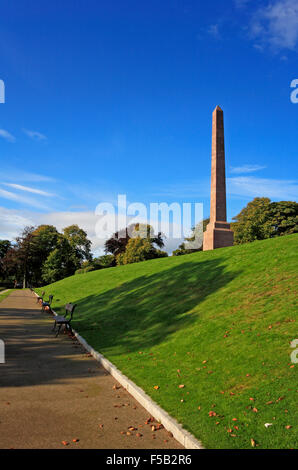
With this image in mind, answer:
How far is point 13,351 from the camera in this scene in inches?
416

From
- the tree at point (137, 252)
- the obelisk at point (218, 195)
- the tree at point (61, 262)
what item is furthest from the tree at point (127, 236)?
the obelisk at point (218, 195)

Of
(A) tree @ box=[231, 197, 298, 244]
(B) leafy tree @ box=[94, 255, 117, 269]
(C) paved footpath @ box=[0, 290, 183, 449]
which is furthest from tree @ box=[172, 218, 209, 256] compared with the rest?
(C) paved footpath @ box=[0, 290, 183, 449]

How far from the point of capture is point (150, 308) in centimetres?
1423

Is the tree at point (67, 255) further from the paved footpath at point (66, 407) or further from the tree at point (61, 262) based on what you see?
the paved footpath at point (66, 407)

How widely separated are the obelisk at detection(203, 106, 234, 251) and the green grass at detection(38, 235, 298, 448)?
348 inches

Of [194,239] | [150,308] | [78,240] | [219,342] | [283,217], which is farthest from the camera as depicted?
[78,240]

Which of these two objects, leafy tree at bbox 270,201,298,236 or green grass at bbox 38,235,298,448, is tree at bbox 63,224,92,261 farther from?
green grass at bbox 38,235,298,448

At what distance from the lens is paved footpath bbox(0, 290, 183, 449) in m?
4.85

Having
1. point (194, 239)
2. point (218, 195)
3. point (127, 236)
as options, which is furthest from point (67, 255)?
point (218, 195)

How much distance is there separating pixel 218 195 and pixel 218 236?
136 inches

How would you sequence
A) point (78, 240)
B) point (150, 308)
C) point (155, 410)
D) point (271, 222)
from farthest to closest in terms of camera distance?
point (78, 240)
point (271, 222)
point (150, 308)
point (155, 410)

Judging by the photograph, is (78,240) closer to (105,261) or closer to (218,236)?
(105,261)

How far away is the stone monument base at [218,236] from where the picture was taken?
87.1ft

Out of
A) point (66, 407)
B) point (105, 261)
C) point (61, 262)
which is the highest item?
point (105, 261)
